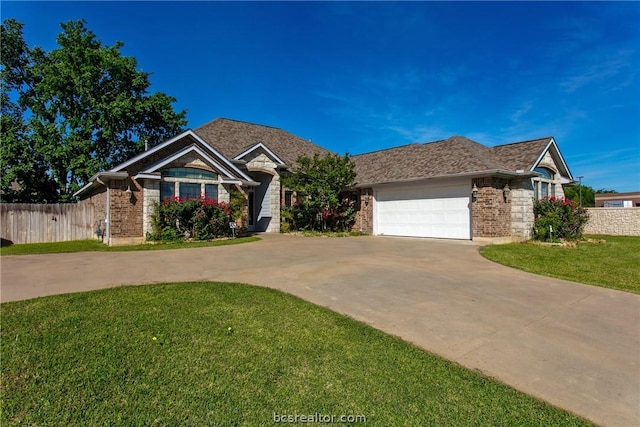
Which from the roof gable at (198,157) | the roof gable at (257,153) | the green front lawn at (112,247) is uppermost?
the roof gable at (257,153)

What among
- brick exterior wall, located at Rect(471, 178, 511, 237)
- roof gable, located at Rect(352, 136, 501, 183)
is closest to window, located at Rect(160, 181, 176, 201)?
roof gable, located at Rect(352, 136, 501, 183)

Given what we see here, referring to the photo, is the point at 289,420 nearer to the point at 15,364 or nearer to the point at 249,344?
the point at 249,344

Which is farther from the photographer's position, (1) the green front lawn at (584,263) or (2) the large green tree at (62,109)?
(2) the large green tree at (62,109)

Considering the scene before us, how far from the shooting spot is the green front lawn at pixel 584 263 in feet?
23.3

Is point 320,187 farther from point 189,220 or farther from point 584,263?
point 584,263

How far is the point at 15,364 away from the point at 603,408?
5.15m

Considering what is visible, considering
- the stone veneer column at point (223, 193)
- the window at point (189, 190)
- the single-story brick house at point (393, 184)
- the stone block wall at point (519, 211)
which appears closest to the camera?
the single-story brick house at point (393, 184)

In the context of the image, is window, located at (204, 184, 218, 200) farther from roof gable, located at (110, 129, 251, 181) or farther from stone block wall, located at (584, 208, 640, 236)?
stone block wall, located at (584, 208, 640, 236)

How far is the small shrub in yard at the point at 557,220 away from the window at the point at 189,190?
15483mm

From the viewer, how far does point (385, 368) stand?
3.13 m

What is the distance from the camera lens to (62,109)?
68.6ft

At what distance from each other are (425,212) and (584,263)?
760 cm

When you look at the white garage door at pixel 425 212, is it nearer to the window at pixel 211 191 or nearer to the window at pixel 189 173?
the window at pixel 211 191

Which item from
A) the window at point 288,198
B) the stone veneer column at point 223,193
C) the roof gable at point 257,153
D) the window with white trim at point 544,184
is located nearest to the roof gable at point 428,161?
the window with white trim at point 544,184
